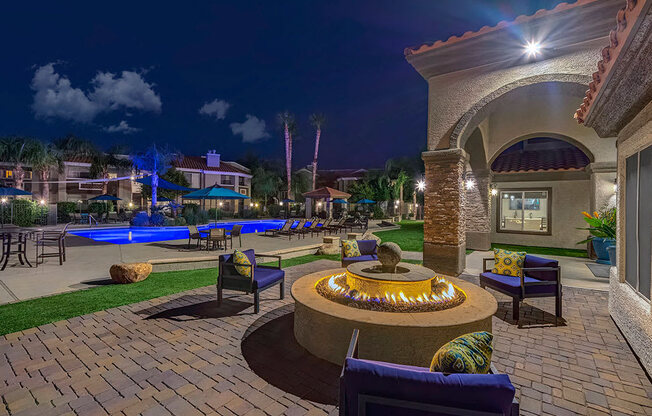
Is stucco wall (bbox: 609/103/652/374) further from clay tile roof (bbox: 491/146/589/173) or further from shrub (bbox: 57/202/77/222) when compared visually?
shrub (bbox: 57/202/77/222)

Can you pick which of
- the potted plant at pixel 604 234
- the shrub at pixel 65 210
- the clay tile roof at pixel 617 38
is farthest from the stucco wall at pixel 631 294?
the shrub at pixel 65 210

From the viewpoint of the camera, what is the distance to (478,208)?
11734mm

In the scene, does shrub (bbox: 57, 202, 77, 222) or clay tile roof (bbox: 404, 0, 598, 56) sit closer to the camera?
clay tile roof (bbox: 404, 0, 598, 56)

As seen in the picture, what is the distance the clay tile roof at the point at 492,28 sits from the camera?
18.5 feet

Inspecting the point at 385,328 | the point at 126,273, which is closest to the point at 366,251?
the point at 385,328

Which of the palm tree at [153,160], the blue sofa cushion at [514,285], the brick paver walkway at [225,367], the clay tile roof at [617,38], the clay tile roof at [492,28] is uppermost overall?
the clay tile roof at [492,28]

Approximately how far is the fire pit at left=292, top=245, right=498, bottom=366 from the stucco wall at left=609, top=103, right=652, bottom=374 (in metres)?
1.58

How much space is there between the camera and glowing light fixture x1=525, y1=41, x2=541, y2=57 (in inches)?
244

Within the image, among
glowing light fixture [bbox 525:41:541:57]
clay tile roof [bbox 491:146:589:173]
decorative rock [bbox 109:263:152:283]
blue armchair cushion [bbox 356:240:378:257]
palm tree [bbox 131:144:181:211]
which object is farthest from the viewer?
palm tree [bbox 131:144:181:211]

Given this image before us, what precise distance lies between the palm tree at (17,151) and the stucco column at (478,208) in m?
28.9

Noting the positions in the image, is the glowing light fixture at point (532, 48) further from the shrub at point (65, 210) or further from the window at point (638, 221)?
the shrub at point (65, 210)

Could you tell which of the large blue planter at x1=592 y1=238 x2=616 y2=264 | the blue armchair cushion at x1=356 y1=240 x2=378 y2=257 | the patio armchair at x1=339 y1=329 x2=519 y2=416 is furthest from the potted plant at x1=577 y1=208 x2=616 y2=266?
the patio armchair at x1=339 y1=329 x2=519 y2=416

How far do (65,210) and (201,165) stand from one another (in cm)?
1428

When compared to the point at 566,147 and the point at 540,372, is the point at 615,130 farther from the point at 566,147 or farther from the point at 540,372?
the point at 566,147
